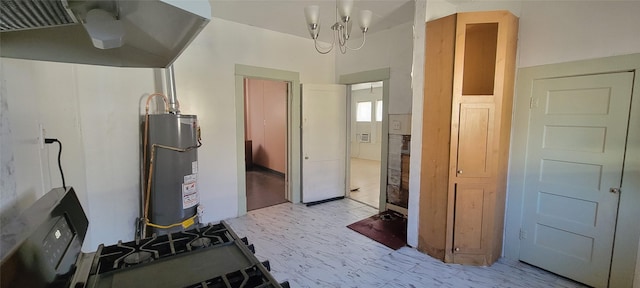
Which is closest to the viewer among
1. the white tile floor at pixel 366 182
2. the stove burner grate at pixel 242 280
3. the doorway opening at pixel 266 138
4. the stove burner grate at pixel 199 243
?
the stove burner grate at pixel 242 280

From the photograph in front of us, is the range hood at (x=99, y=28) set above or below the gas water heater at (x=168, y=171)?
above

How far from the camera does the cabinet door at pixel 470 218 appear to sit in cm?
239

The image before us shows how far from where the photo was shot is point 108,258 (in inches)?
39.2

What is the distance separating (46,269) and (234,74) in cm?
298

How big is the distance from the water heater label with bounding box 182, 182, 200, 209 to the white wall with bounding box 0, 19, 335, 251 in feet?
1.56

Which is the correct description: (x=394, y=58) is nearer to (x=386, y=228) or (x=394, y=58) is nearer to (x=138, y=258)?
(x=386, y=228)

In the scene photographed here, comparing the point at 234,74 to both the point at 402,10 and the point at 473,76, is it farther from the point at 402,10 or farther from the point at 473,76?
the point at 473,76

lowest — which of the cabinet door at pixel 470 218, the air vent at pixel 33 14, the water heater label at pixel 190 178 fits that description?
the cabinet door at pixel 470 218

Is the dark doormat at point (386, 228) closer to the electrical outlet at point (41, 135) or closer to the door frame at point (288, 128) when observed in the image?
the door frame at point (288, 128)

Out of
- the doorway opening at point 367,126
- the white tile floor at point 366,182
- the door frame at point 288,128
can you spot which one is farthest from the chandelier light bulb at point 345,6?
the doorway opening at point 367,126

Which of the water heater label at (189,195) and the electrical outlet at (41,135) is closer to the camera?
the electrical outlet at (41,135)

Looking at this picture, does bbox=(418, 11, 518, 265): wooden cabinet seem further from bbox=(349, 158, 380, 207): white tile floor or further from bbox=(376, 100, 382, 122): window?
bbox=(376, 100, 382, 122): window

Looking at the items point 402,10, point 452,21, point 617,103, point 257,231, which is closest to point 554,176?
point 617,103

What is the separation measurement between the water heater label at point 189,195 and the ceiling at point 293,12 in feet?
6.07
